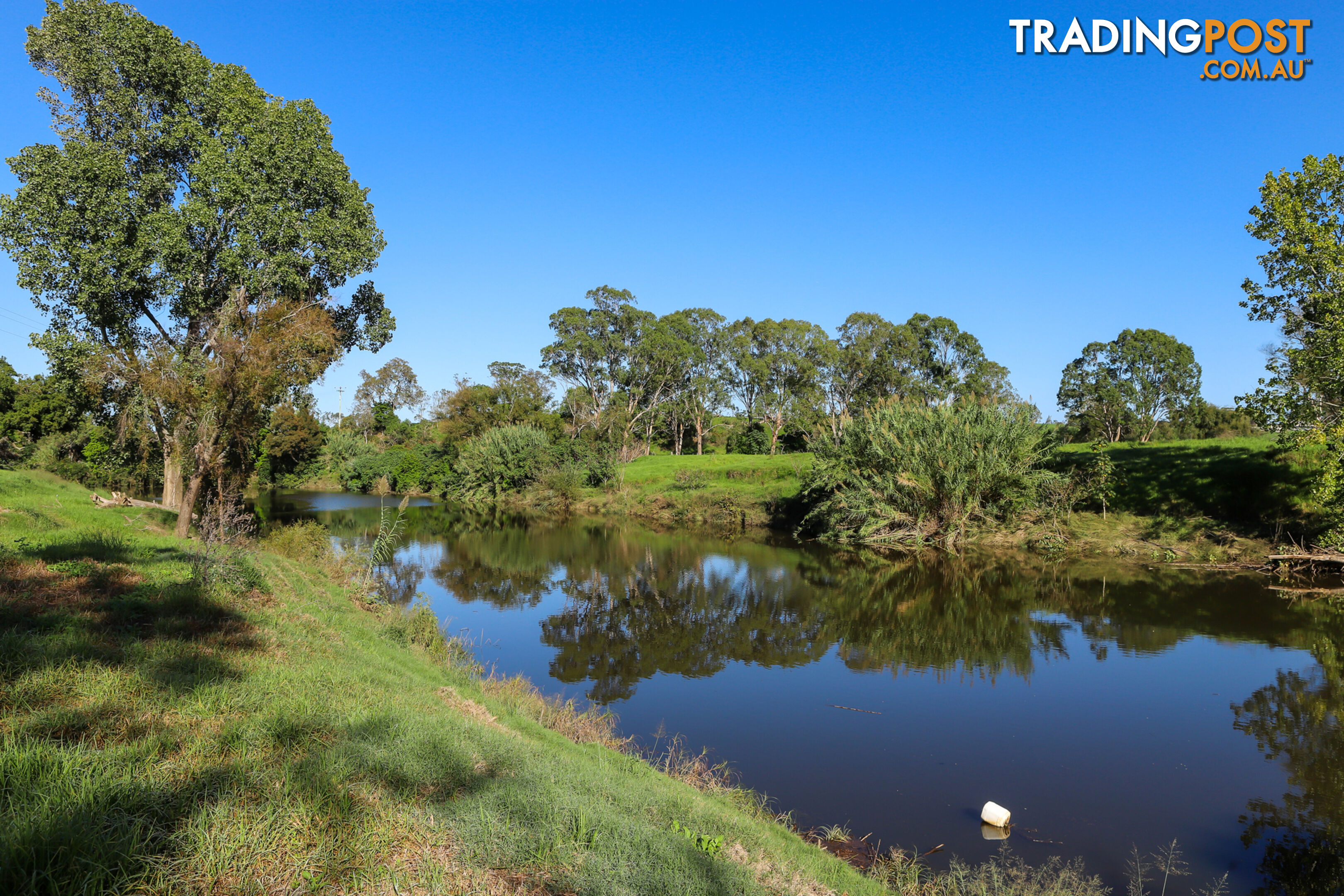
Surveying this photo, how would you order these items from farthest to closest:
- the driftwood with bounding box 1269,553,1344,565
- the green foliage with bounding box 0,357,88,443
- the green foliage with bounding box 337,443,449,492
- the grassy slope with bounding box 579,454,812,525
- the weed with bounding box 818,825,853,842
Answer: the green foliage with bounding box 337,443,449,492 < the grassy slope with bounding box 579,454,812,525 < the green foliage with bounding box 0,357,88,443 < the driftwood with bounding box 1269,553,1344,565 < the weed with bounding box 818,825,853,842

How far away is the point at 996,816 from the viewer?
7312 millimetres

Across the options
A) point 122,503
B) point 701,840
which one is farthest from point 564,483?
point 701,840

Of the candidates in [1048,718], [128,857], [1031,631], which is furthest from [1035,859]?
[1031,631]

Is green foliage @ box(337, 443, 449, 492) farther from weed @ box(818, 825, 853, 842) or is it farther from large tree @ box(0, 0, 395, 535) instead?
weed @ box(818, 825, 853, 842)

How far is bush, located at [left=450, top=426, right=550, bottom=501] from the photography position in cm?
4812

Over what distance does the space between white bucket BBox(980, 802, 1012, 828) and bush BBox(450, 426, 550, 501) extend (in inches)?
1637

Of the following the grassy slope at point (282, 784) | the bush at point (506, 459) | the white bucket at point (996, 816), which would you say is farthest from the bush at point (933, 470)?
the bush at point (506, 459)

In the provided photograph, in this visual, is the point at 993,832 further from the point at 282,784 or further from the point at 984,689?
the point at 282,784

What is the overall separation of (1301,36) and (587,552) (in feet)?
80.9

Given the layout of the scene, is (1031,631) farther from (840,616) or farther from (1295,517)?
(1295,517)

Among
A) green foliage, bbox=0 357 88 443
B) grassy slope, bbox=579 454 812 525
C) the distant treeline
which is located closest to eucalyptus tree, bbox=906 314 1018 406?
the distant treeline

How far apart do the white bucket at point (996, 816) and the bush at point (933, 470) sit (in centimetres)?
1868

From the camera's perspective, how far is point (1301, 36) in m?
14.2

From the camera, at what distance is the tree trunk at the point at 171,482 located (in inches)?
773
